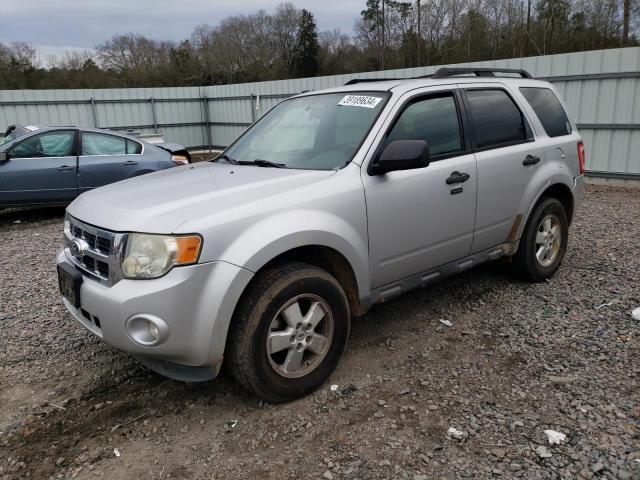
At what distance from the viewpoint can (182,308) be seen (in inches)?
105

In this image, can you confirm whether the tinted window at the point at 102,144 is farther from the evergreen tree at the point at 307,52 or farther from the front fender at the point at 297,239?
the evergreen tree at the point at 307,52

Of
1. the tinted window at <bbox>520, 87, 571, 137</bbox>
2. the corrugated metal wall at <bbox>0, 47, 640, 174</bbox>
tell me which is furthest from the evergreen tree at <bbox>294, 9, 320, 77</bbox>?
the tinted window at <bbox>520, 87, 571, 137</bbox>

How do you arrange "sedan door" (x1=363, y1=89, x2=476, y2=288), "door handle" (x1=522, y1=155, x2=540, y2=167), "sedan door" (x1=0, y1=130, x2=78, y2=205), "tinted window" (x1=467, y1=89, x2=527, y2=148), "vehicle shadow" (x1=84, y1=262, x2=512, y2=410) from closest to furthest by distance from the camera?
1. "vehicle shadow" (x1=84, y1=262, x2=512, y2=410)
2. "sedan door" (x1=363, y1=89, x2=476, y2=288)
3. "tinted window" (x1=467, y1=89, x2=527, y2=148)
4. "door handle" (x1=522, y1=155, x2=540, y2=167)
5. "sedan door" (x1=0, y1=130, x2=78, y2=205)

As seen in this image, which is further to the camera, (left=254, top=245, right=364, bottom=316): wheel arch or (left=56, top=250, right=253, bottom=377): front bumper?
(left=254, top=245, right=364, bottom=316): wheel arch

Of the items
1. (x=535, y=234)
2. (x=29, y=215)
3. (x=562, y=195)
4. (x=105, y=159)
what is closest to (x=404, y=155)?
(x=535, y=234)

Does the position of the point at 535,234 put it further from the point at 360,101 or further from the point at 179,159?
the point at 179,159

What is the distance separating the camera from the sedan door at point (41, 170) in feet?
27.0

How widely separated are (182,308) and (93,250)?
72 cm

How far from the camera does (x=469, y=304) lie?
4.63 meters

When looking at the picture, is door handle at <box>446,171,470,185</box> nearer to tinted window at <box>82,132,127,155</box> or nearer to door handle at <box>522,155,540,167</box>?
door handle at <box>522,155,540,167</box>

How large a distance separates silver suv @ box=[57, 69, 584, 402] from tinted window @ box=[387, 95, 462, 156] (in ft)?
0.04

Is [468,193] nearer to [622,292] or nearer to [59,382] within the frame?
[622,292]

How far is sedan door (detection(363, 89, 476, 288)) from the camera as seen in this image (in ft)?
11.4

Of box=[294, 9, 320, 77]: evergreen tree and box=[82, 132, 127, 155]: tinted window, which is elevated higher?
box=[294, 9, 320, 77]: evergreen tree
